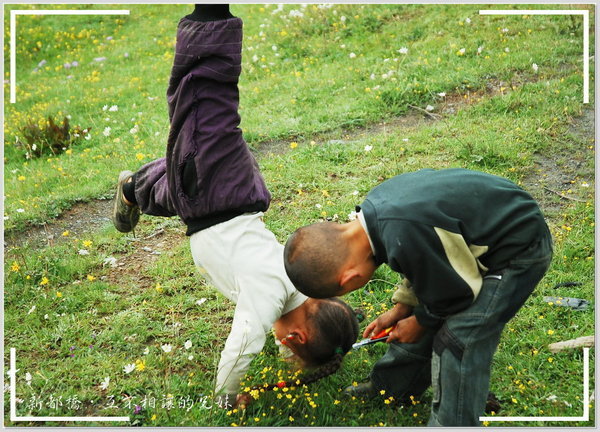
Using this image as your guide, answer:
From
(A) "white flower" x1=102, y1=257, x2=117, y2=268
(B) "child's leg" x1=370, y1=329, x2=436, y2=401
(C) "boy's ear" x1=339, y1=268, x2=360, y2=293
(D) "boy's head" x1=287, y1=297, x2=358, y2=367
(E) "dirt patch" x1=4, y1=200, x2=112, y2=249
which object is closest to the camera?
(C) "boy's ear" x1=339, y1=268, x2=360, y2=293

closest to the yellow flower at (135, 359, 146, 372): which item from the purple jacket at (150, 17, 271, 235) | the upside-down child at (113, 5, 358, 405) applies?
the upside-down child at (113, 5, 358, 405)

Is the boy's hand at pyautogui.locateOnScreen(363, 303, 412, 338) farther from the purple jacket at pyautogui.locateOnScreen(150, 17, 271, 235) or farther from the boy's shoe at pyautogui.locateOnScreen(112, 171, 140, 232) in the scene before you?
the boy's shoe at pyautogui.locateOnScreen(112, 171, 140, 232)

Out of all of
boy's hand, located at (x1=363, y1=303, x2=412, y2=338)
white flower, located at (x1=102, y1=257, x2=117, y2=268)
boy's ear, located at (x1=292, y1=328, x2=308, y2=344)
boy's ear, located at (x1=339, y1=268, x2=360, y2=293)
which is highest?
boy's ear, located at (x1=339, y1=268, x2=360, y2=293)

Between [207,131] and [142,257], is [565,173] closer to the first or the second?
[207,131]

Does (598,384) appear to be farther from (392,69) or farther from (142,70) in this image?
(142,70)

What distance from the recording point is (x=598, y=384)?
3.50 metres

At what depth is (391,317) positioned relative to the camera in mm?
→ 3480

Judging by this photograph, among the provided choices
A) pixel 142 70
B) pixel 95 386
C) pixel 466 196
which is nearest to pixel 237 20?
pixel 466 196

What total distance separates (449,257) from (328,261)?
49cm

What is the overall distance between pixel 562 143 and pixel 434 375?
11.5 feet

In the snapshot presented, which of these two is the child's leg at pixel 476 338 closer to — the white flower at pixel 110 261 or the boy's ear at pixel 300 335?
the boy's ear at pixel 300 335

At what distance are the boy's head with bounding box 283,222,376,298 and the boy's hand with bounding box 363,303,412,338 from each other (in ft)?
2.18

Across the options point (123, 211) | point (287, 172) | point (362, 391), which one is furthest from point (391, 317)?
point (287, 172)

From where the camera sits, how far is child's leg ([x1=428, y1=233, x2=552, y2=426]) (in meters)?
2.89
